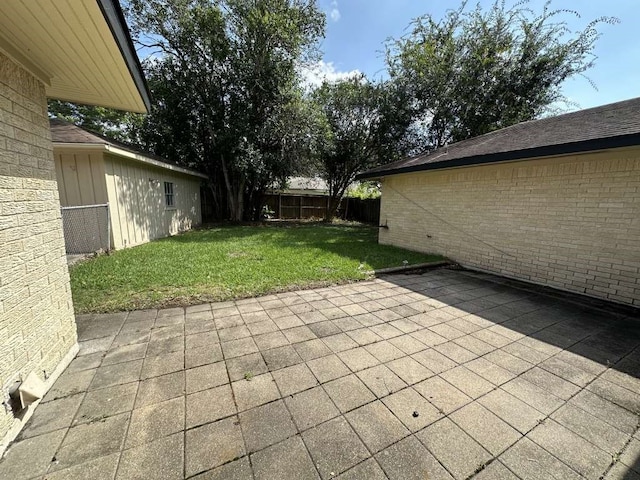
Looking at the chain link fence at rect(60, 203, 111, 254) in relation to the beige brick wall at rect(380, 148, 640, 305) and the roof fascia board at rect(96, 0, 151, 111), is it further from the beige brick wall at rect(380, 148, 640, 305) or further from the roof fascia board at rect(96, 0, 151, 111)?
the beige brick wall at rect(380, 148, 640, 305)

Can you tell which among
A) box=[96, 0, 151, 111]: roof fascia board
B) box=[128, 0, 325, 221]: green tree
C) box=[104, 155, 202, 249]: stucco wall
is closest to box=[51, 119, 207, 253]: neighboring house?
box=[104, 155, 202, 249]: stucco wall

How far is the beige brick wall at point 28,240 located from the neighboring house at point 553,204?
20.1ft

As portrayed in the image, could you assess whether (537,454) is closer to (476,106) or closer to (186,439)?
(186,439)

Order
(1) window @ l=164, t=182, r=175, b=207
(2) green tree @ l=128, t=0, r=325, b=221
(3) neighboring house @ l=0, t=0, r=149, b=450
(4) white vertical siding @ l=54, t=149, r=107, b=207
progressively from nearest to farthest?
(3) neighboring house @ l=0, t=0, r=149, b=450, (4) white vertical siding @ l=54, t=149, r=107, b=207, (1) window @ l=164, t=182, r=175, b=207, (2) green tree @ l=128, t=0, r=325, b=221

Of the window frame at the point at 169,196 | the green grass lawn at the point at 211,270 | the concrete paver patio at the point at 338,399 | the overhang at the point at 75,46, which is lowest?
the concrete paver patio at the point at 338,399

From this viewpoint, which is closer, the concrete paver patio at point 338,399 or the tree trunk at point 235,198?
the concrete paver patio at point 338,399

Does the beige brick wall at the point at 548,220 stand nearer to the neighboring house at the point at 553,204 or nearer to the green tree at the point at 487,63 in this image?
the neighboring house at the point at 553,204

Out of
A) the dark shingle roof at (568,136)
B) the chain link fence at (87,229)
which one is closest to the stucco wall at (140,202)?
the chain link fence at (87,229)

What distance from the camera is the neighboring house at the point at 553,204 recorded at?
377cm

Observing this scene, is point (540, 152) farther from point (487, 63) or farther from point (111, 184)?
point (487, 63)

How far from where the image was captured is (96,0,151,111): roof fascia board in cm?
143

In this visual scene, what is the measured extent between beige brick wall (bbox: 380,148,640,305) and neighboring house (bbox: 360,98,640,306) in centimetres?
1

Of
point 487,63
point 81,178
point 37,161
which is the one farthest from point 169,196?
point 487,63

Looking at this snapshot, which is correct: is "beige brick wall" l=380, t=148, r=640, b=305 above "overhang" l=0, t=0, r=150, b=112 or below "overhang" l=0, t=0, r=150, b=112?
below
